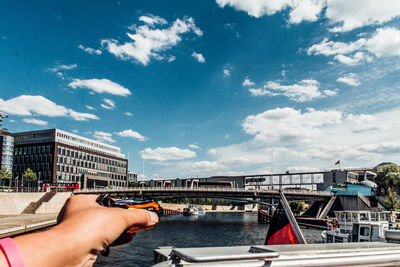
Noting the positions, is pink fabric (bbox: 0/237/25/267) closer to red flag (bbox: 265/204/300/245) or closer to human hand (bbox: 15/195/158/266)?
human hand (bbox: 15/195/158/266)

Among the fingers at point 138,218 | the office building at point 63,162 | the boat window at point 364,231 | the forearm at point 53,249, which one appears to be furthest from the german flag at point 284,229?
the office building at point 63,162

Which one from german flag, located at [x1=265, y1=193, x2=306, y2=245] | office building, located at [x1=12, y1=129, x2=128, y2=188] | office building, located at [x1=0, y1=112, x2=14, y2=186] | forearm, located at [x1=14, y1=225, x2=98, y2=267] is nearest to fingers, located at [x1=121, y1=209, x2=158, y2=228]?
forearm, located at [x1=14, y1=225, x2=98, y2=267]

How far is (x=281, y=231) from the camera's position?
823 centimetres

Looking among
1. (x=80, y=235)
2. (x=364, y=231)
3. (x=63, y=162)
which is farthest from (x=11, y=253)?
(x=63, y=162)

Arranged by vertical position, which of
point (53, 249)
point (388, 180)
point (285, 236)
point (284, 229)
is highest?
point (53, 249)

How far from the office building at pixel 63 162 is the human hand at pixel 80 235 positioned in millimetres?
116917

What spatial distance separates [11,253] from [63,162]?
134162 millimetres

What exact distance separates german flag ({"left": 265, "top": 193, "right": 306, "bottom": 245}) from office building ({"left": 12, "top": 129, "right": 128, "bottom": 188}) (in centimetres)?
11203

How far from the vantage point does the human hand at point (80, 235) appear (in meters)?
1.45

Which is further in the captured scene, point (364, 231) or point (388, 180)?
point (388, 180)

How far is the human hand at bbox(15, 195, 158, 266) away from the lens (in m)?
1.45

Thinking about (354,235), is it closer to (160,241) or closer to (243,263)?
(160,241)

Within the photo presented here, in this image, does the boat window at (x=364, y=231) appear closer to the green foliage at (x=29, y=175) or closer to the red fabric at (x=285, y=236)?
the red fabric at (x=285, y=236)

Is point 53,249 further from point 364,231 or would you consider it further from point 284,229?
point 364,231
